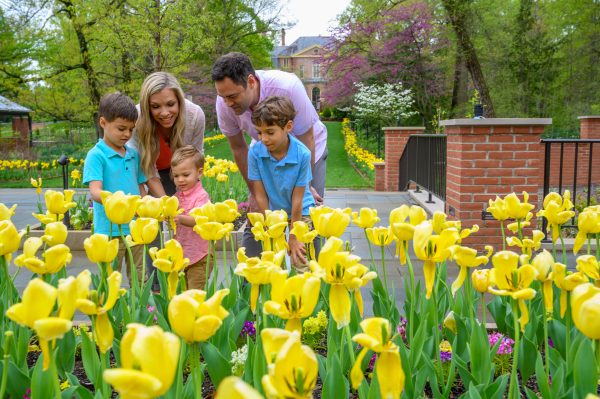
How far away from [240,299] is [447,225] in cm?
91

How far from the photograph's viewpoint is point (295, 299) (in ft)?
3.80

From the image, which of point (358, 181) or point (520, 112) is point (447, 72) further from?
point (358, 181)

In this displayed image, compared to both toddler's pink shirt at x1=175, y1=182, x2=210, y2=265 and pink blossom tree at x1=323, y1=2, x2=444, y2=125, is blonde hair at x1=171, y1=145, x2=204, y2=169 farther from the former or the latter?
pink blossom tree at x1=323, y1=2, x2=444, y2=125

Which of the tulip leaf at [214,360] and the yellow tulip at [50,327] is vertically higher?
the yellow tulip at [50,327]

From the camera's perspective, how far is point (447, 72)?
24.0 metres

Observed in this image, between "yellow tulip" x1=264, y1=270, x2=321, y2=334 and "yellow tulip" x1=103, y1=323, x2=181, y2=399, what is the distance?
0.41 metres

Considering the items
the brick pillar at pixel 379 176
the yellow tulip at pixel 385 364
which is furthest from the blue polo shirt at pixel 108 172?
the brick pillar at pixel 379 176

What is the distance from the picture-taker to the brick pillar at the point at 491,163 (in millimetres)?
5719

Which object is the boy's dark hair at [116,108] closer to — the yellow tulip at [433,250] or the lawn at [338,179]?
the yellow tulip at [433,250]

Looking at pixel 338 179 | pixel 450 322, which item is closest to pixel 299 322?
pixel 450 322

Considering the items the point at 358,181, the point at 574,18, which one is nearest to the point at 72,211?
the point at 358,181

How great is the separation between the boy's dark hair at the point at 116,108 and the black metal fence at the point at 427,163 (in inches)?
203

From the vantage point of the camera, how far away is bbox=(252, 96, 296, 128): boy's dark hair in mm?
2865

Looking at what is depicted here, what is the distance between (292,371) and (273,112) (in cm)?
219
